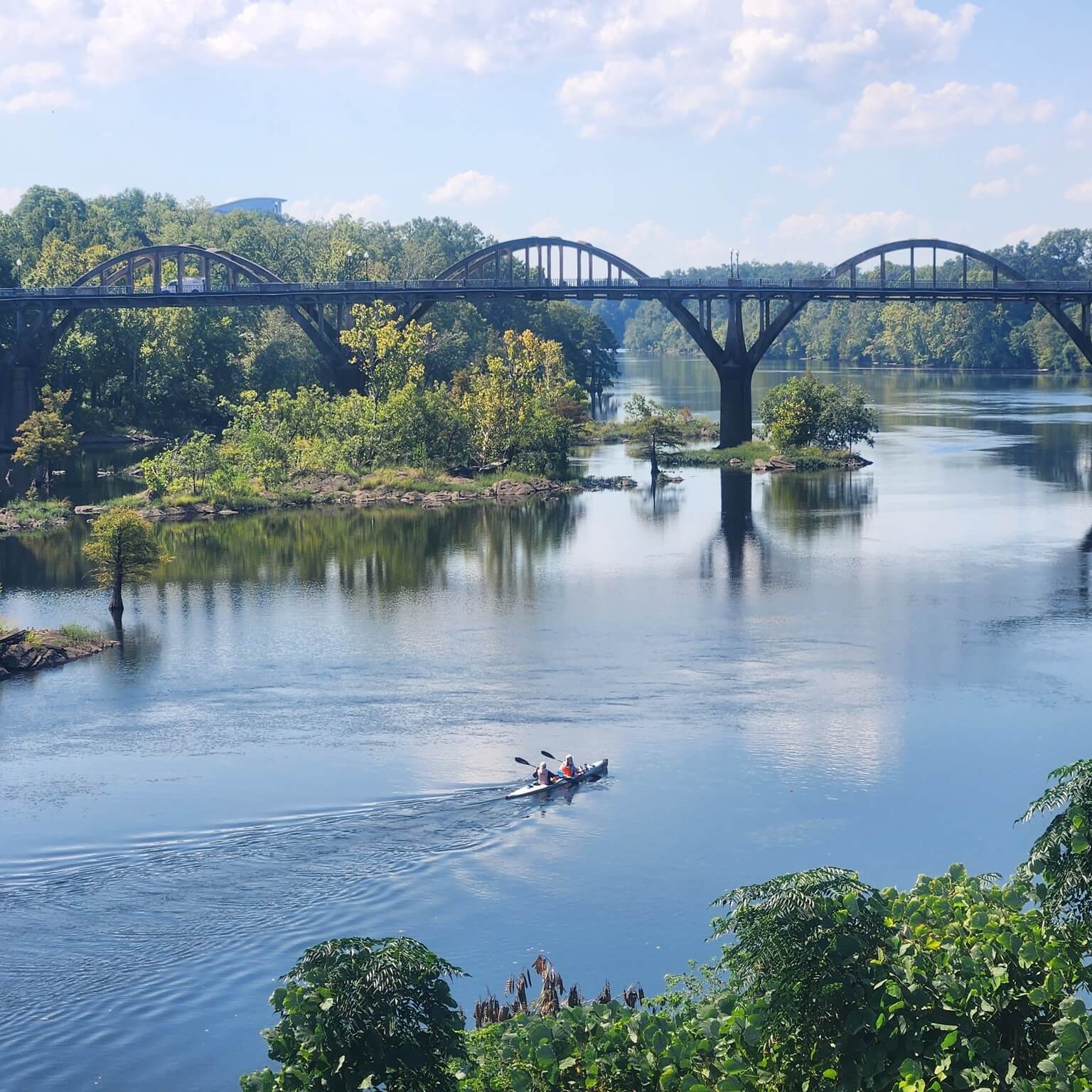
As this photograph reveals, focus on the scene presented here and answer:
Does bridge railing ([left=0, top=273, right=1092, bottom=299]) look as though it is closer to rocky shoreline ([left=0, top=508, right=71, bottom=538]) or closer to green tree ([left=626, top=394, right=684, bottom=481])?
green tree ([left=626, top=394, right=684, bottom=481])

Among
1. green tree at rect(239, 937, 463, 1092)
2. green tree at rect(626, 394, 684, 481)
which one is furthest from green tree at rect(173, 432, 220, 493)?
green tree at rect(239, 937, 463, 1092)

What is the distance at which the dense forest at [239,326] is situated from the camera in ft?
363

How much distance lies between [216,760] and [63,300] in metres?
76.3

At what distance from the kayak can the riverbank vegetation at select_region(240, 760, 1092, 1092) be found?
1387 cm

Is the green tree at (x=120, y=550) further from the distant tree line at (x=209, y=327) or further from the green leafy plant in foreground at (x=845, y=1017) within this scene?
the distant tree line at (x=209, y=327)

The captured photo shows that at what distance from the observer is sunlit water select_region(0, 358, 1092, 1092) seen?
25.8 metres

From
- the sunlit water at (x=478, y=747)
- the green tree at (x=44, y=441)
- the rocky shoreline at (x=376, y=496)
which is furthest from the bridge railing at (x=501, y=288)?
the sunlit water at (x=478, y=747)

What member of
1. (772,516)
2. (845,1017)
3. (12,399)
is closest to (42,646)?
(845,1017)

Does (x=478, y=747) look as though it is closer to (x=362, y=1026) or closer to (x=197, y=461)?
(x=362, y=1026)

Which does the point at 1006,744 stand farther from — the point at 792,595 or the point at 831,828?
the point at 792,595

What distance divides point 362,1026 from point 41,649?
31.8 meters

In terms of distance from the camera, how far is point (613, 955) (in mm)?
25672

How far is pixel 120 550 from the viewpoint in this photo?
50.4 m

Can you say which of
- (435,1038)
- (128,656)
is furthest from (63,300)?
(435,1038)
